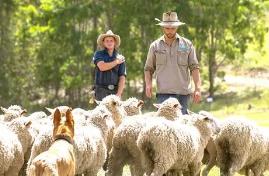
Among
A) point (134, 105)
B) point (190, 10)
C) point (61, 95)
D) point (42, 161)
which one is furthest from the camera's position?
point (61, 95)

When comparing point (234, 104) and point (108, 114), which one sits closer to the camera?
point (108, 114)

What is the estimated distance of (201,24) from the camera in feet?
121

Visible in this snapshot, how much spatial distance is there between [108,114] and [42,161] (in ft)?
11.1

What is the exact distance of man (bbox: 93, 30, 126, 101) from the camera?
42.9ft

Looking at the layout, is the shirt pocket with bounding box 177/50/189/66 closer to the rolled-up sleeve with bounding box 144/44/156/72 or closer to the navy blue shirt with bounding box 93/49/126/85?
the rolled-up sleeve with bounding box 144/44/156/72

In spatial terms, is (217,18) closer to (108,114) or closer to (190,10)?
(190,10)

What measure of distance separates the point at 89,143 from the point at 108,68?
9.32 ft

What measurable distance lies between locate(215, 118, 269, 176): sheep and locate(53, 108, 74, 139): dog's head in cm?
334

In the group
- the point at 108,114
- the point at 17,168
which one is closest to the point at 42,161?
the point at 17,168

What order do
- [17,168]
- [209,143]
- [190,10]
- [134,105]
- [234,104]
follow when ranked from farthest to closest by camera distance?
[190,10] < [234,104] < [134,105] < [209,143] < [17,168]

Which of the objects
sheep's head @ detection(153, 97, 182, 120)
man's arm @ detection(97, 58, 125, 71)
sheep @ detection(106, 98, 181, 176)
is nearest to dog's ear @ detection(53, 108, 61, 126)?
sheep @ detection(106, 98, 181, 176)

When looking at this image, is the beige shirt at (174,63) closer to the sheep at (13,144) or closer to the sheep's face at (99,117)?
the sheep's face at (99,117)

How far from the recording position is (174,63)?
1242 centimetres

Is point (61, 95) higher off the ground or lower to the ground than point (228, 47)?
lower
